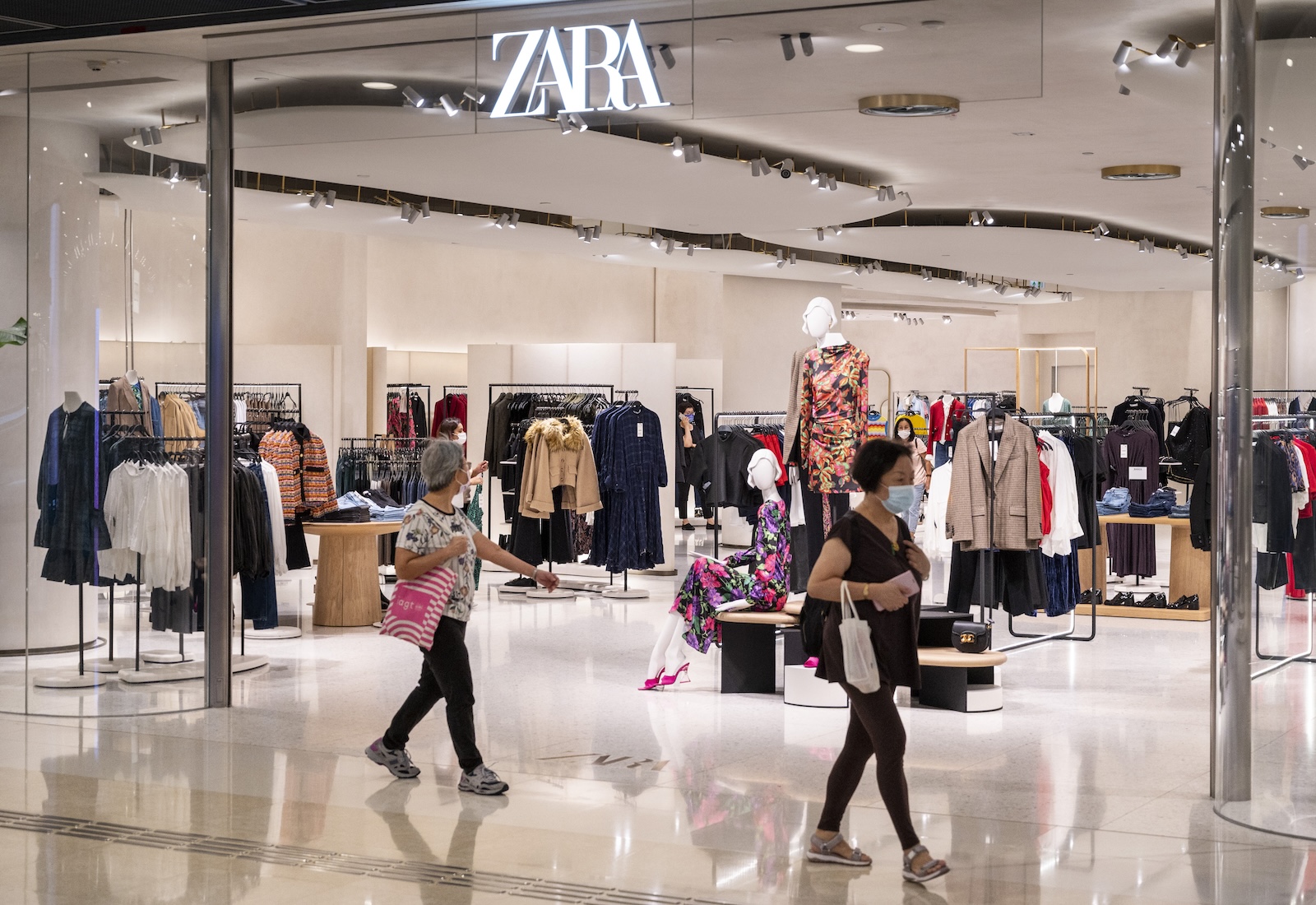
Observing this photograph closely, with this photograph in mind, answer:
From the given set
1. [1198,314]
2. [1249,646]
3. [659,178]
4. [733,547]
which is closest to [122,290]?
[659,178]

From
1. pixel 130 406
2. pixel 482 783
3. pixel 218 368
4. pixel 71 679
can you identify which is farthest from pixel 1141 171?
pixel 71 679

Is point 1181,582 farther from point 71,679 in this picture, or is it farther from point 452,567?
point 71,679

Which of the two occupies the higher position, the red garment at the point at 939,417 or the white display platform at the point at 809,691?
the red garment at the point at 939,417

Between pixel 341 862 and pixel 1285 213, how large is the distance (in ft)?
12.9

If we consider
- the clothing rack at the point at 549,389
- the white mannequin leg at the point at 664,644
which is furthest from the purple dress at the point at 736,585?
the clothing rack at the point at 549,389

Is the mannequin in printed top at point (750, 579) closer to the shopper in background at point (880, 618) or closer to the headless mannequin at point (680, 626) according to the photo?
the headless mannequin at point (680, 626)

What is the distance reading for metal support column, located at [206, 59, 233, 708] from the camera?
23.5ft

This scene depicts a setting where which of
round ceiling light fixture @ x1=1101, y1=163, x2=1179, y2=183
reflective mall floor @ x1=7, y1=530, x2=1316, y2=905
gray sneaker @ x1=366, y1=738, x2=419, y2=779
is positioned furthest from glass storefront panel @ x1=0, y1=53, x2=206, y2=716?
round ceiling light fixture @ x1=1101, y1=163, x2=1179, y2=183

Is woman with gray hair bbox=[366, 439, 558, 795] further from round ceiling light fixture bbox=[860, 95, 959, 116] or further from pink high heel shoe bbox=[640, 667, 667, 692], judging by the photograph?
round ceiling light fixture bbox=[860, 95, 959, 116]

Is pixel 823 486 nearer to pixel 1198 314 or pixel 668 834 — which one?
pixel 668 834

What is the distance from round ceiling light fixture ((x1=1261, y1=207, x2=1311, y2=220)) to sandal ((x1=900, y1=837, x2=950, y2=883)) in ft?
8.52

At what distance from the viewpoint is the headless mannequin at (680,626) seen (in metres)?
7.58

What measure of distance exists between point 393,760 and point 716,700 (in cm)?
217

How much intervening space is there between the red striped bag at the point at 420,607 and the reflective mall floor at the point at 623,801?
0.64 meters
